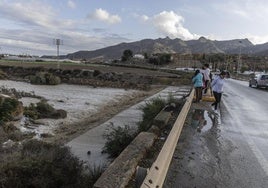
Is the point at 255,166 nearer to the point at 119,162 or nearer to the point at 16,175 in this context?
the point at 119,162

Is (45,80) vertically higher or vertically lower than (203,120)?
lower

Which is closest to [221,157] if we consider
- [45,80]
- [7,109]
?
[7,109]

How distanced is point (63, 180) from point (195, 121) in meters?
7.17

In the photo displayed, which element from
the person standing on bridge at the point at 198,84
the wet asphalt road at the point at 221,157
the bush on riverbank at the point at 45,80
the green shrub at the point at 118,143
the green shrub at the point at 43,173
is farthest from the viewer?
the bush on riverbank at the point at 45,80

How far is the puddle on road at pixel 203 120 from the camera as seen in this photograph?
38.9 feet

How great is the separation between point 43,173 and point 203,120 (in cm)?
783

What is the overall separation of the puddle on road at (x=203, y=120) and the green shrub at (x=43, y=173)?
5.24 meters

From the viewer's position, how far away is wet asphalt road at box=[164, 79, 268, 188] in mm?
6480

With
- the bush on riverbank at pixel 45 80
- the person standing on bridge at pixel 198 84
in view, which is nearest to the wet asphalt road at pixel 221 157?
the person standing on bridge at pixel 198 84

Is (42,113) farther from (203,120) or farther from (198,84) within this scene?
(203,120)

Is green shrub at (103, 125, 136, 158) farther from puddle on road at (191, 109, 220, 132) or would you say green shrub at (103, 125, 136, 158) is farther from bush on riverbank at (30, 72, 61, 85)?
bush on riverbank at (30, 72, 61, 85)

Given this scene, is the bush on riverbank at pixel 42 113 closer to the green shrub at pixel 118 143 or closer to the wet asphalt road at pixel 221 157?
the wet asphalt road at pixel 221 157

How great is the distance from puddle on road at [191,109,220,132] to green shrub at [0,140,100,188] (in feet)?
17.2

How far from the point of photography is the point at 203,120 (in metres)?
13.3
